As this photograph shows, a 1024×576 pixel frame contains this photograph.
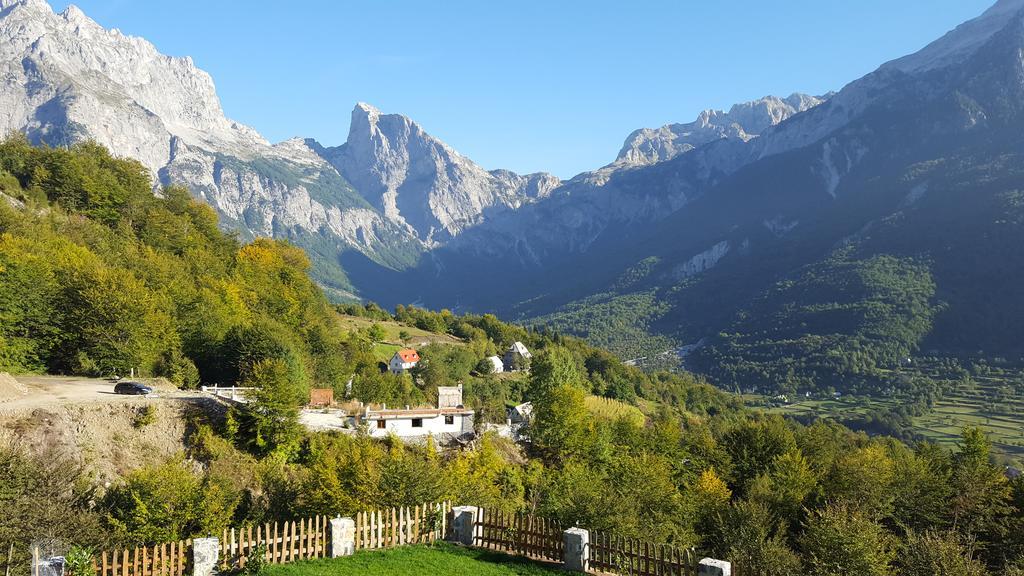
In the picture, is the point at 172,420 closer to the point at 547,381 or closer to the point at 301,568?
the point at 301,568

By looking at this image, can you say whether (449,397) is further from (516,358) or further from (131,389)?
(516,358)

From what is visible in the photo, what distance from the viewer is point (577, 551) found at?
61.7ft

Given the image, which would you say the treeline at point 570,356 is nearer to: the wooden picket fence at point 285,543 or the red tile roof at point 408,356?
the red tile roof at point 408,356

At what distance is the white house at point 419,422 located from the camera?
160ft

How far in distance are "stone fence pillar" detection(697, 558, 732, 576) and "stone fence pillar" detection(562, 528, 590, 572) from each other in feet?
11.9

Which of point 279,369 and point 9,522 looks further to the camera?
point 279,369

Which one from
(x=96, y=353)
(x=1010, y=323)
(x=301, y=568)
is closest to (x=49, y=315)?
(x=96, y=353)

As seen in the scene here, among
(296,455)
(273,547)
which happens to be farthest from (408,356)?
(273,547)

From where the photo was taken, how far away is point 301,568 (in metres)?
18.4

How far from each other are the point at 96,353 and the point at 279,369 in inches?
646

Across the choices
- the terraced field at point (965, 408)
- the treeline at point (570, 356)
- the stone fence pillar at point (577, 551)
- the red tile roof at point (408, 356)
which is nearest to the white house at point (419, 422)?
the stone fence pillar at point (577, 551)

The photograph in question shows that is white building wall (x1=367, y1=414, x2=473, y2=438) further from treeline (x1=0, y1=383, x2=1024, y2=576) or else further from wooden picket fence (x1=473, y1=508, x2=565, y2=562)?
wooden picket fence (x1=473, y1=508, x2=565, y2=562)

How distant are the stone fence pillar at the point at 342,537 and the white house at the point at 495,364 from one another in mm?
84272

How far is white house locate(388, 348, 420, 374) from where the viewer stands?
89.1 metres
